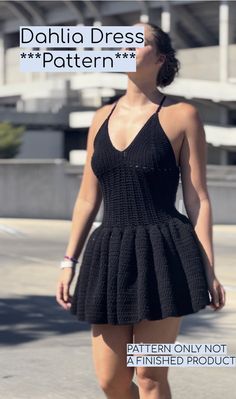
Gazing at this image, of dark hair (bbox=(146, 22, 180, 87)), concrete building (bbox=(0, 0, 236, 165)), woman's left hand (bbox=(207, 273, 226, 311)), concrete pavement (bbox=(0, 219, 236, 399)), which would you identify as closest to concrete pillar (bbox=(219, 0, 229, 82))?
concrete building (bbox=(0, 0, 236, 165))

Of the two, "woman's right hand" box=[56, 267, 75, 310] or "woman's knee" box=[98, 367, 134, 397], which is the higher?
"woman's right hand" box=[56, 267, 75, 310]

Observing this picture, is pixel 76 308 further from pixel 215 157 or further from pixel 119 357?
pixel 215 157

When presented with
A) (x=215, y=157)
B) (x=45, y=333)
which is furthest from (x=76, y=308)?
(x=215, y=157)

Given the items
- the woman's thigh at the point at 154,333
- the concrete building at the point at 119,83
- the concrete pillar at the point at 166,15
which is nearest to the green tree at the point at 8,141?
the concrete building at the point at 119,83

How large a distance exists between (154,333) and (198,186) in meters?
0.62

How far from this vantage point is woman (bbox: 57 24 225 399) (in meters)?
3.64

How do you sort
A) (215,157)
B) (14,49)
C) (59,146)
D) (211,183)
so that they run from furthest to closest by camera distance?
(14,49)
(59,146)
(215,157)
(211,183)

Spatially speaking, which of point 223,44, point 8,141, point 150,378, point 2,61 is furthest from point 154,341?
point 2,61

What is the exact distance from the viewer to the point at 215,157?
56062 mm

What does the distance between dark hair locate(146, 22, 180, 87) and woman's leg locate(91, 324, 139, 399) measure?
1036 millimetres

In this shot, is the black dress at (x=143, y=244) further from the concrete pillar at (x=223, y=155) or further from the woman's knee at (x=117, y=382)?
the concrete pillar at (x=223, y=155)

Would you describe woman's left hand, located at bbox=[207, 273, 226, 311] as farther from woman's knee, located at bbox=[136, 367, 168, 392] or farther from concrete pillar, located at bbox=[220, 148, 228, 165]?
concrete pillar, located at bbox=[220, 148, 228, 165]

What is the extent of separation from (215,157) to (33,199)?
3564 centimetres

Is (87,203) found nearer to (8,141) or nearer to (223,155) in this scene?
(8,141)
